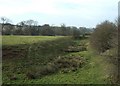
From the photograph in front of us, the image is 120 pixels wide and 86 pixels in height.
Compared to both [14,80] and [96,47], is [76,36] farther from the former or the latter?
[14,80]

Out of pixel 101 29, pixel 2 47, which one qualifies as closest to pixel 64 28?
pixel 2 47

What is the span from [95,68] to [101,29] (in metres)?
8.98

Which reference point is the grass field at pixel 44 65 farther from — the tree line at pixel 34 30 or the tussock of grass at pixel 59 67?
the tree line at pixel 34 30

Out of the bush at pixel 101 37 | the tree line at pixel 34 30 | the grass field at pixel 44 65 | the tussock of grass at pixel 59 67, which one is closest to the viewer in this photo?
the grass field at pixel 44 65

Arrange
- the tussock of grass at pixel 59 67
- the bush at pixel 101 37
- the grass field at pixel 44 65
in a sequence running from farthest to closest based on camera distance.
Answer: the bush at pixel 101 37
the tussock of grass at pixel 59 67
the grass field at pixel 44 65

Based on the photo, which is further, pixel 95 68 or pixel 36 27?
pixel 36 27

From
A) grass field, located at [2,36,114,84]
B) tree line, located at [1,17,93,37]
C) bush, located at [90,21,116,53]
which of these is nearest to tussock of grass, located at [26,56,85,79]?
grass field, located at [2,36,114,84]

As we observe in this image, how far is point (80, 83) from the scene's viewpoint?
34.5m

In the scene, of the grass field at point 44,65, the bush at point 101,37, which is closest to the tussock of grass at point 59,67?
the grass field at point 44,65

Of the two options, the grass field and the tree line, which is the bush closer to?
the grass field

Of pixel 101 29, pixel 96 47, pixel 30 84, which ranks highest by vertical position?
pixel 101 29

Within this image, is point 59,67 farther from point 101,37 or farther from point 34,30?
point 34,30

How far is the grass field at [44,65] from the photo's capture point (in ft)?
117

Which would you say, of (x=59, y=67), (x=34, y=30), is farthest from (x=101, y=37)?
(x=34, y=30)
